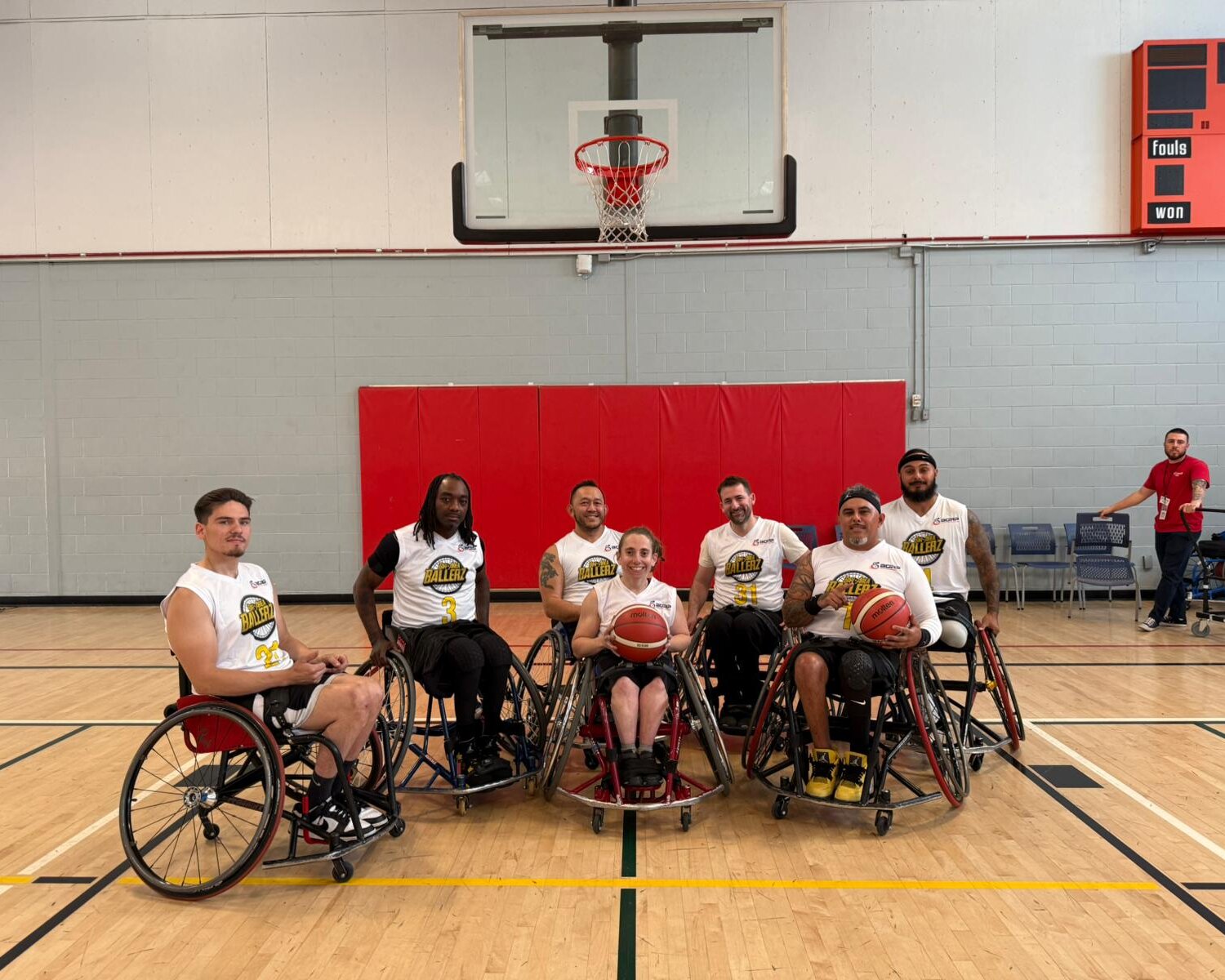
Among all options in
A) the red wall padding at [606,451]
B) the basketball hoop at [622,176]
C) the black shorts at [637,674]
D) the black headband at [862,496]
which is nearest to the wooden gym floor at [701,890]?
the black shorts at [637,674]

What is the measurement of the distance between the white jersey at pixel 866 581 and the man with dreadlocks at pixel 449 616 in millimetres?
1322

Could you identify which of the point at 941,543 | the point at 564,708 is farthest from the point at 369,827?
the point at 941,543

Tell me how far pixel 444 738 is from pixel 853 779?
66.7 inches

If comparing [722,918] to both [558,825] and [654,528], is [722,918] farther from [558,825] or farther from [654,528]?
Result: [654,528]

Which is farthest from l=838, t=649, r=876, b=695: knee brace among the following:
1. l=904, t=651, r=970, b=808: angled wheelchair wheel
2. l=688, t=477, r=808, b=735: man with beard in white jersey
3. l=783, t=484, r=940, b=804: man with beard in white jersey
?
l=688, t=477, r=808, b=735: man with beard in white jersey

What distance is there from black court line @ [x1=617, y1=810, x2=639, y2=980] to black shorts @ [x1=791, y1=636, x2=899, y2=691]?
886mm

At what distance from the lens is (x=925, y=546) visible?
14.0ft

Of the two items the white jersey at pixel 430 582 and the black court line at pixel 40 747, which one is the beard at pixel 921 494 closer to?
the white jersey at pixel 430 582

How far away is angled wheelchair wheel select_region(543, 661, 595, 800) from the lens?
3.45m

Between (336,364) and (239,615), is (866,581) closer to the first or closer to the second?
(239,615)

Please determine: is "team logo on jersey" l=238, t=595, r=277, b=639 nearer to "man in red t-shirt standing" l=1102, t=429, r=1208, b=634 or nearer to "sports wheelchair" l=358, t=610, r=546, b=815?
"sports wheelchair" l=358, t=610, r=546, b=815

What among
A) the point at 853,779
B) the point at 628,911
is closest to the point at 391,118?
the point at 853,779

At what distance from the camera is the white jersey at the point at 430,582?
383cm

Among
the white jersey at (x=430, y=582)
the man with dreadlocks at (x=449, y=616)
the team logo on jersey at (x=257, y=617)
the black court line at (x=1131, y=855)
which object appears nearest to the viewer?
the black court line at (x=1131, y=855)
